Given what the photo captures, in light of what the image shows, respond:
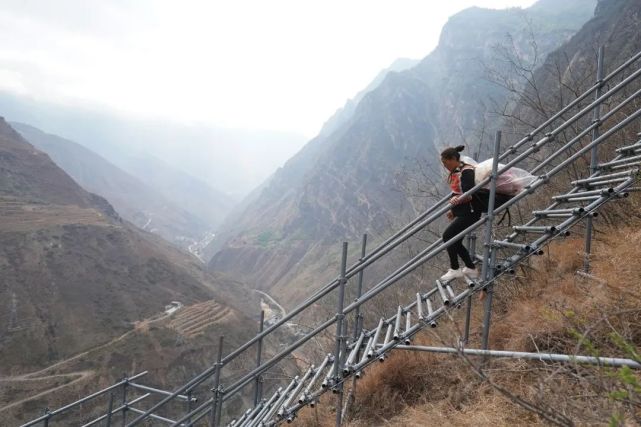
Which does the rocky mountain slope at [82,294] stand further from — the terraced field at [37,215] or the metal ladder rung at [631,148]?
the metal ladder rung at [631,148]

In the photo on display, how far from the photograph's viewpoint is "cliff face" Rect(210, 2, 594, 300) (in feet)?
366

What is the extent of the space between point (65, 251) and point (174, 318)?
17.6 m

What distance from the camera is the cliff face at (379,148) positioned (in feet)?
366

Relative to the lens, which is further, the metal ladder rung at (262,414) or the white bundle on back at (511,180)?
the metal ladder rung at (262,414)

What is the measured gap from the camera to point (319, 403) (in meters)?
6.90

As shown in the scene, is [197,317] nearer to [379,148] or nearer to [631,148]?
[631,148]

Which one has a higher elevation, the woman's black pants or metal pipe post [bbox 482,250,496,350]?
the woman's black pants

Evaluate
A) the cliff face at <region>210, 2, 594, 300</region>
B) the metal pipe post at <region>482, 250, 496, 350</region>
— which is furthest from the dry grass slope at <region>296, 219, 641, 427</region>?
the cliff face at <region>210, 2, 594, 300</region>

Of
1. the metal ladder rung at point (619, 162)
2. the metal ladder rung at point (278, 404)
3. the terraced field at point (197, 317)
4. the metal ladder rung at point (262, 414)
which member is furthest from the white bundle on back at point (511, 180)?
the terraced field at point (197, 317)

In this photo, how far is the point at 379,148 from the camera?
439 ft

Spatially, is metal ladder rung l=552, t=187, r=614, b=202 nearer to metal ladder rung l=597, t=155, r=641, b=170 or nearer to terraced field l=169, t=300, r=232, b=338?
metal ladder rung l=597, t=155, r=641, b=170

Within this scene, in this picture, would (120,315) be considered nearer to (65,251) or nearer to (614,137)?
(65,251)

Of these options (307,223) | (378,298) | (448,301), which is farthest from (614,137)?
(307,223)

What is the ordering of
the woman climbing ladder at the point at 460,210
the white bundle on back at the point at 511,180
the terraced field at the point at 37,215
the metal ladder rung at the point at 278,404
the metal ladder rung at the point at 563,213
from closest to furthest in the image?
1. the metal ladder rung at the point at 563,213
2. the white bundle on back at the point at 511,180
3. the woman climbing ladder at the point at 460,210
4. the metal ladder rung at the point at 278,404
5. the terraced field at the point at 37,215
